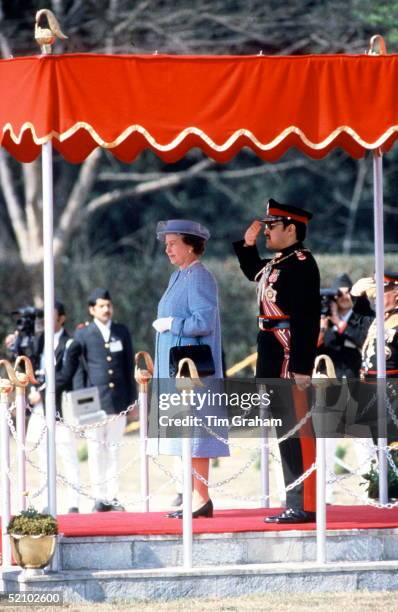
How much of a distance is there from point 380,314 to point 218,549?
87.6 inches

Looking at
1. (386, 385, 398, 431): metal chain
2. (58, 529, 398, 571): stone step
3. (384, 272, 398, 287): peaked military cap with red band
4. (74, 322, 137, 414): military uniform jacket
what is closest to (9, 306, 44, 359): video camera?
(74, 322, 137, 414): military uniform jacket

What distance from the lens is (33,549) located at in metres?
8.16

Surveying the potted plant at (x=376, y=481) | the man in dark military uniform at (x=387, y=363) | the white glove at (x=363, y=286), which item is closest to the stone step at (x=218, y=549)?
the potted plant at (x=376, y=481)

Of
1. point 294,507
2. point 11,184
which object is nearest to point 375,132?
point 294,507

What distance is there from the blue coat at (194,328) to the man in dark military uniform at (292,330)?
1.03 ft

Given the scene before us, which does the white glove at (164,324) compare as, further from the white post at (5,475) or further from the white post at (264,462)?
the white post at (5,475)

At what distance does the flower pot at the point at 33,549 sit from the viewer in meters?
8.13

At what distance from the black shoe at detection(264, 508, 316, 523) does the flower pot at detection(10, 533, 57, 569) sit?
54.8 inches

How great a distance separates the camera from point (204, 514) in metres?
9.12

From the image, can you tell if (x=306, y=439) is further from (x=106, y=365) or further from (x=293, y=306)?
(x=106, y=365)

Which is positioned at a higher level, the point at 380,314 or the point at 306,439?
the point at 380,314

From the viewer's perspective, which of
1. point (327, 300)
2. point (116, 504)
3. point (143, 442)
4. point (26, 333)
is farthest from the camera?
point (26, 333)

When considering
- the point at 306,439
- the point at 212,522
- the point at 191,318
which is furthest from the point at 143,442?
the point at 306,439

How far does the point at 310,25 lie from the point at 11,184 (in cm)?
605
